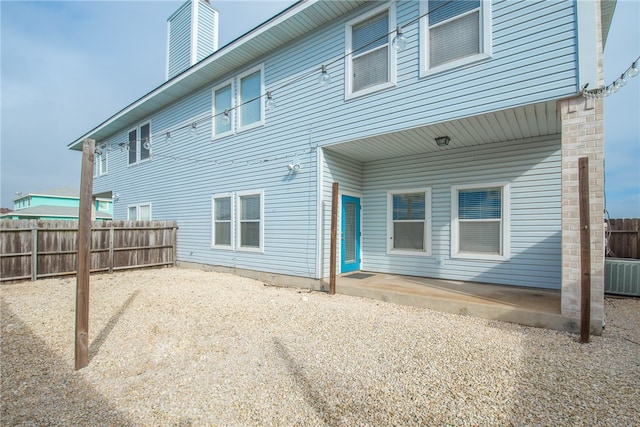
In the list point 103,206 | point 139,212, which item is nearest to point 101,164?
point 139,212

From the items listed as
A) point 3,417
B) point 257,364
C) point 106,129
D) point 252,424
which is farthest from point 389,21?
point 106,129

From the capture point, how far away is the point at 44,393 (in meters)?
2.81

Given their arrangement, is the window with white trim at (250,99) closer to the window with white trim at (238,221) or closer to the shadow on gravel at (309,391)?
the window with white trim at (238,221)

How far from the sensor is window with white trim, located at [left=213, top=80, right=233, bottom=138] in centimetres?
898

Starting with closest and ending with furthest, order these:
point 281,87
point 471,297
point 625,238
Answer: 1. point 471,297
2. point 625,238
3. point 281,87

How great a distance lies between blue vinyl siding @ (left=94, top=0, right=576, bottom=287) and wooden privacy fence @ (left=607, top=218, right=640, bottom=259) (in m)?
3.54

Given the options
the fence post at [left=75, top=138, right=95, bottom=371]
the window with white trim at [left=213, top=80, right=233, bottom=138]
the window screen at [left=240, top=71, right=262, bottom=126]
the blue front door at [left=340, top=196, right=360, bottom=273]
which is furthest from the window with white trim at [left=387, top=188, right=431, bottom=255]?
the fence post at [left=75, top=138, right=95, bottom=371]

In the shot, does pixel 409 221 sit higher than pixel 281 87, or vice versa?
pixel 281 87

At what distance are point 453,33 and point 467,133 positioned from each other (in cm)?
178

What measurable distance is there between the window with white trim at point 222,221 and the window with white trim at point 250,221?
1.36 feet

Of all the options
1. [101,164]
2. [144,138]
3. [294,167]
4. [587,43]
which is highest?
[144,138]

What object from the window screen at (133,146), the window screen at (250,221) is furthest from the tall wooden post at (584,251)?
the window screen at (133,146)

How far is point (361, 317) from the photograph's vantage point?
→ 4.78m

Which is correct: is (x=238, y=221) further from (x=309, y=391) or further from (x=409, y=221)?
(x=309, y=391)
